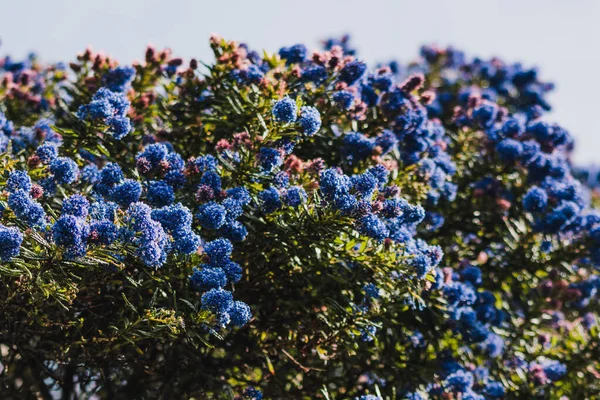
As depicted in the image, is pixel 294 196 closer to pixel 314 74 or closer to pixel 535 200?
pixel 314 74

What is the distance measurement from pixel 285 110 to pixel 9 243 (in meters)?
1.91

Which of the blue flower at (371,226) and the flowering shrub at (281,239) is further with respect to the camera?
the blue flower at (371,226)

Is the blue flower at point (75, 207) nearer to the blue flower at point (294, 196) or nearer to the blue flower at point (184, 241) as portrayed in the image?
the blue flower at point (184, 241)

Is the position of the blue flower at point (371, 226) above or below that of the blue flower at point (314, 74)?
below

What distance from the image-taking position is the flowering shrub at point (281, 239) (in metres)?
4.38

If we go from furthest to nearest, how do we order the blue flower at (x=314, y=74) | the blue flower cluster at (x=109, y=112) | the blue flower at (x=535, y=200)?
the blue flower at (x=535, y=200) → the blue flower at (x=314, y=74) → the blue flower cluster at (x=109, y=112)

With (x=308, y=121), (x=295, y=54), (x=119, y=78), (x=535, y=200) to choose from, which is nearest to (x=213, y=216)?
(x=308, y=121)

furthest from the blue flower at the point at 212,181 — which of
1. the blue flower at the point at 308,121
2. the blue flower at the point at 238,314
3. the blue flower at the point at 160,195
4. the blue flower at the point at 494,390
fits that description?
the blue flower at the point at 494,390

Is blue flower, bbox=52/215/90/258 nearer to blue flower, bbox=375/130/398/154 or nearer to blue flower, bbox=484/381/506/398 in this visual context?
blue flower, bbox=375/130/398/154

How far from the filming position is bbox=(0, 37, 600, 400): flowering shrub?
14.4 feet

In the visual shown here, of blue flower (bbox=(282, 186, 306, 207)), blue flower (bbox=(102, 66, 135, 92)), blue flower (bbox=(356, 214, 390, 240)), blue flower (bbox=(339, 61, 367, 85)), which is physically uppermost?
blue flower (bbox=(339, 61, 367, 85))

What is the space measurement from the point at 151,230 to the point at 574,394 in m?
4.54

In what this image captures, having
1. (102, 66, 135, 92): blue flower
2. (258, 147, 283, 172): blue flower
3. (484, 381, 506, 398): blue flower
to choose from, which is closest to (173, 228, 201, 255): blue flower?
(258, 147, 283, 172): blue flower

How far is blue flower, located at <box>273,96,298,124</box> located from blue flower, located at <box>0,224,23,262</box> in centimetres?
181
